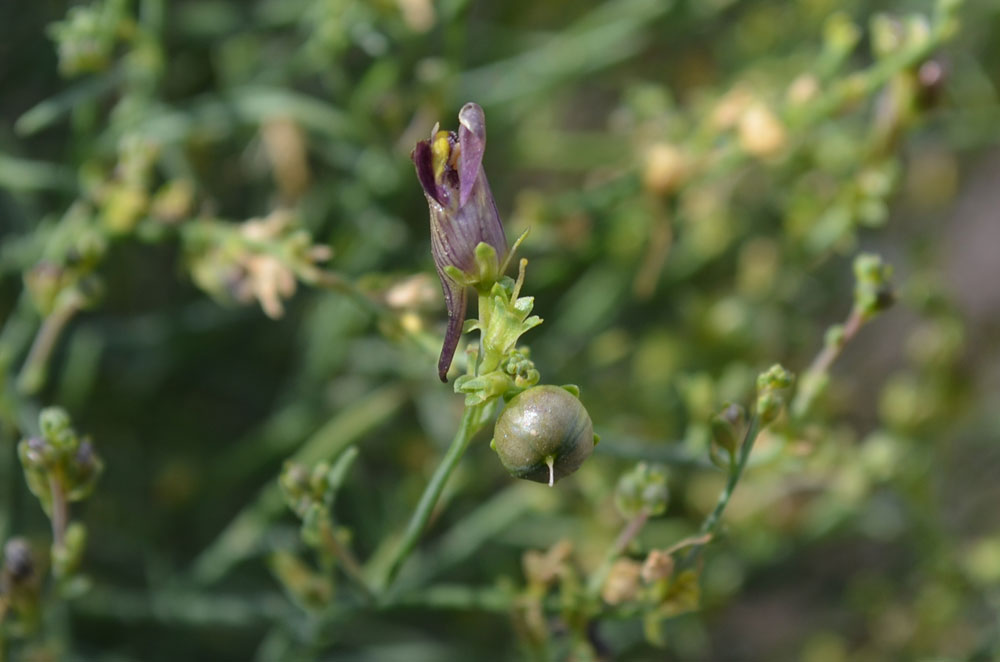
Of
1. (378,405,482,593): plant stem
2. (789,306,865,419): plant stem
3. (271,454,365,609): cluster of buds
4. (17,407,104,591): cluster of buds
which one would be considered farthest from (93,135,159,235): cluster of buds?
(789,306,865,419): plant stem

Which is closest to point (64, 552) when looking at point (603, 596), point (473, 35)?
point (603, 596)

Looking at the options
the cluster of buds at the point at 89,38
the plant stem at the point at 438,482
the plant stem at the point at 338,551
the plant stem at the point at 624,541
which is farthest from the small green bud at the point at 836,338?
the cluster of buds at the point at 89,38

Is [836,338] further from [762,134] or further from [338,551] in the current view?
[338,551]

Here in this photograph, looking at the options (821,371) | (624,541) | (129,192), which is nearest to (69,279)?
(129,192)

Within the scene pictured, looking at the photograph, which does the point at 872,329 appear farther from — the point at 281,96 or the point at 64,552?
the point at 64,552

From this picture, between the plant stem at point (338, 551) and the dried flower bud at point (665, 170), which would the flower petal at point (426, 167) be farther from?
the dried flower bud at point (665, 170)

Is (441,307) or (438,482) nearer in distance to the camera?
(438,482)
